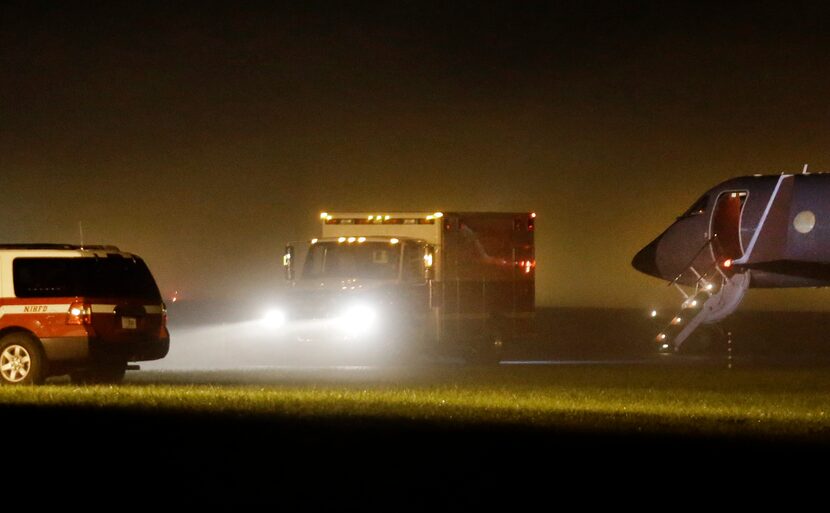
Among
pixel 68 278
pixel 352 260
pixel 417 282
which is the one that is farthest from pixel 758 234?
pixel 68 278

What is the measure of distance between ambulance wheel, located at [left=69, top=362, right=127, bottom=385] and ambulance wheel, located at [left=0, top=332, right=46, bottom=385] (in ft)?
4.84

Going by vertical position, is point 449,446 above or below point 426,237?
below

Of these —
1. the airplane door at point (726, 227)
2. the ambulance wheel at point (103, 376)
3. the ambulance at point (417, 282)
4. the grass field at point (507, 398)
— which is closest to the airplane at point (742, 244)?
the airplane door at point (726, 227)

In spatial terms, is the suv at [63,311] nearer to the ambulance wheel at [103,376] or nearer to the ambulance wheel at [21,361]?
the ambulance wheel at [21,361]

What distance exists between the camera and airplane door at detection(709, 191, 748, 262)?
121 ft

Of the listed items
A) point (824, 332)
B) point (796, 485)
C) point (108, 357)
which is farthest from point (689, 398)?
point (824, 332)

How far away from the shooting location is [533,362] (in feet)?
109

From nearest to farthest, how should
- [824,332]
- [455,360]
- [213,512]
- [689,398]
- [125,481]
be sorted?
[213,512] < [125,481] < [689,398] < [455,360] < [824,332]

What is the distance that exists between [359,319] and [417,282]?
55.7 inches

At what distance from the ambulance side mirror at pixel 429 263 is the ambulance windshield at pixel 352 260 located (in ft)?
1.70

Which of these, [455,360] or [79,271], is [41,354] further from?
[455,360]

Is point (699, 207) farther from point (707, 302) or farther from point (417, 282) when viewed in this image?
point (417, 282)

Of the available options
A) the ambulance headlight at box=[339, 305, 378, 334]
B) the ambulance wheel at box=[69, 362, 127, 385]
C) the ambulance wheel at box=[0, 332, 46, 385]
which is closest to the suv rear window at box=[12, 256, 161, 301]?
the ambulance wheel at box=[0, 332, 46, 385]

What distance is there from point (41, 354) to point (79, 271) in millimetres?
1233
